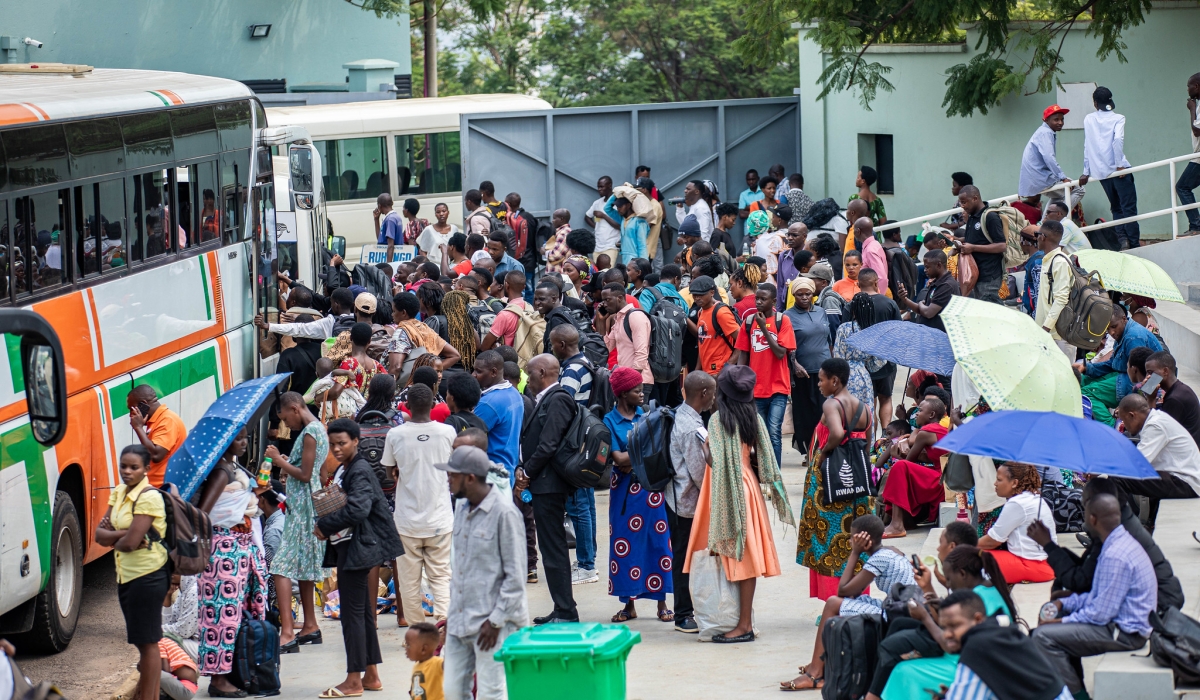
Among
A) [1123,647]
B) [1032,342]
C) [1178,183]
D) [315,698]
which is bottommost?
[315,698]

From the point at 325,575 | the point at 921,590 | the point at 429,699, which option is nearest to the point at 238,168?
the point at 325,575

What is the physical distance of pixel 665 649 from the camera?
28.2 feet

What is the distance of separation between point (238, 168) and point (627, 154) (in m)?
9.78

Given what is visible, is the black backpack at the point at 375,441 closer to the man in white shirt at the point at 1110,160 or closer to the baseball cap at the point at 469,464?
the baseball cap at the point at 469,464

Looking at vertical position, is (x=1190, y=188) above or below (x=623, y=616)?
above

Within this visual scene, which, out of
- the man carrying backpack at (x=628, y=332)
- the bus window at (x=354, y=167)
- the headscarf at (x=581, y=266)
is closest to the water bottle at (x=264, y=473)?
the man carrying backpack at (x=628, y=332)

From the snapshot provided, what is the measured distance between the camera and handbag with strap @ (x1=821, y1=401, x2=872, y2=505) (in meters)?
8.70

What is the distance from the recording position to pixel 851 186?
22016 mm

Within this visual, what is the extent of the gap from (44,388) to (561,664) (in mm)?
2996

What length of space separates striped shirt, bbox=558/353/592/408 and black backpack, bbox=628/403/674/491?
108 cm

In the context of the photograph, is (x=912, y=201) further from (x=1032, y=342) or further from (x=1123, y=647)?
(x=1123, y=647)

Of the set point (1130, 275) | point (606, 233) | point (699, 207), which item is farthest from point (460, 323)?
point (699, 207)

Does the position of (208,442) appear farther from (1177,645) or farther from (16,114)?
(1177,645)

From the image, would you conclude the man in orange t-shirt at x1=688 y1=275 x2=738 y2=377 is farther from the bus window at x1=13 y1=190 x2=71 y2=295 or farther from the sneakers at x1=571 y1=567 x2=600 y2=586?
the bus window at x1=13 y1=190 x2=71 y2=295
